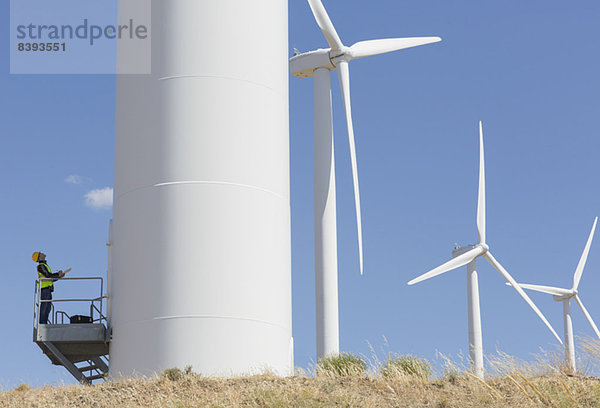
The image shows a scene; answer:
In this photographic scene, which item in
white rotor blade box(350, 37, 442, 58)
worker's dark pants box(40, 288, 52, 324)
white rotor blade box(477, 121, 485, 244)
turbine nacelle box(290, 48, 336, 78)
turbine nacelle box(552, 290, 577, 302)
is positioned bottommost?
turbine nacelle box(552, 290, 577, 302)

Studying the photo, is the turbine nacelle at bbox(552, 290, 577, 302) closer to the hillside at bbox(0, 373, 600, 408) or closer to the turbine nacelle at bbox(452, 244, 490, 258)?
the turbine nacelle at bbox(452, 244, 490, 258)

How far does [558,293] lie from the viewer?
52031 millimetres

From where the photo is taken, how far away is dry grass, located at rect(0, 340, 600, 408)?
53.5 feet

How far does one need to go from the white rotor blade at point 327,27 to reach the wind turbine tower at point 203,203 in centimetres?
729

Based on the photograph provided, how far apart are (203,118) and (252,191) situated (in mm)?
2223

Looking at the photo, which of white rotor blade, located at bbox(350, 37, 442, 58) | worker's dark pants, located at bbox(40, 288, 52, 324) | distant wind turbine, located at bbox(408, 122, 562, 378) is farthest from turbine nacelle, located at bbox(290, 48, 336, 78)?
→ worker's dark pants, located at bbox(40, 288, 52, 324)

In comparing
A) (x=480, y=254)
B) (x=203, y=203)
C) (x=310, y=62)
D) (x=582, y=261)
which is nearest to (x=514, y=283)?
(x=480, y=254)

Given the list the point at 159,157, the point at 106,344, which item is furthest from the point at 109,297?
the point at 159,157

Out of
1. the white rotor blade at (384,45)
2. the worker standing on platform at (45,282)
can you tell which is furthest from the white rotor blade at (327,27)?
the worker standing on platform at (45,282)

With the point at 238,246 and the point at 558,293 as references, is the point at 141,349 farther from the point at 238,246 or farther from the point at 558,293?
the point at 558,293

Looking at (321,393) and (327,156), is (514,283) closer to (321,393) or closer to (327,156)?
(327,156)

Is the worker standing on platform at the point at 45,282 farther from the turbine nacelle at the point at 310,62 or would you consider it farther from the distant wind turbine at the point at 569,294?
the distant wind turbine at the point at 569,294

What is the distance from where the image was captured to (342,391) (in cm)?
1725

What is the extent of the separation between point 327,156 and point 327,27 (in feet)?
16.4
